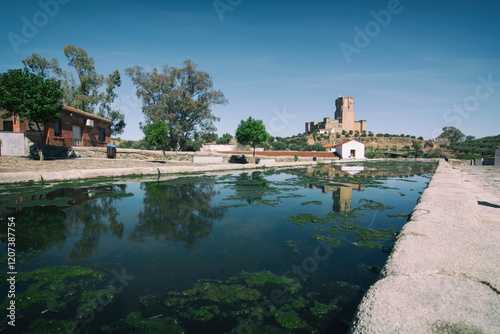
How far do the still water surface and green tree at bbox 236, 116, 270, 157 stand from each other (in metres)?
23.2

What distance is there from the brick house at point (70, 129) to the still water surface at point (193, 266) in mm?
16831

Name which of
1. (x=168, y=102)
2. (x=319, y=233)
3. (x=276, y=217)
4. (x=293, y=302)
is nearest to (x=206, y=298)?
(x=293, y=302)

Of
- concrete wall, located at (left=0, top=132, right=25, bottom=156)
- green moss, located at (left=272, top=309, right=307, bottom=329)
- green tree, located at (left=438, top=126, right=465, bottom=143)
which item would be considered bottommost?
green moss, located at (left=272, top=309, right=307, bottom=329)

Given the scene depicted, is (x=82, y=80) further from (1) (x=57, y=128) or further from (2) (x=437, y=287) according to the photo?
(2) (x=437, y=287)

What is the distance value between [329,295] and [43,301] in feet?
9.18

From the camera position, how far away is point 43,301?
2.50 meters

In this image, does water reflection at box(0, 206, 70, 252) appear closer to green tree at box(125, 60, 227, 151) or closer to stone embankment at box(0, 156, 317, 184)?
stone embankment at box(0, 156, 317, 184)

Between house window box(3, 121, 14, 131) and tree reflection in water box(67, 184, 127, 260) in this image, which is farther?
house window box(3, 121, 14, 131)

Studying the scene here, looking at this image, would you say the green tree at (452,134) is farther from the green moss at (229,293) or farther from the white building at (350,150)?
the green moss at (229,293)

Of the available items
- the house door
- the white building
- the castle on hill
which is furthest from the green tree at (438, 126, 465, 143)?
the house door

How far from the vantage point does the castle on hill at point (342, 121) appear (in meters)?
109

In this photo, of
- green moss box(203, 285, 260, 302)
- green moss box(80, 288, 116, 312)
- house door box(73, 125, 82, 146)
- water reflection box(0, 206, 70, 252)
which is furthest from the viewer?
house door box(73, 125, 82, 146)

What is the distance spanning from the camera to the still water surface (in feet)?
7.38

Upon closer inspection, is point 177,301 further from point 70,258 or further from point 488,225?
point 488,225
